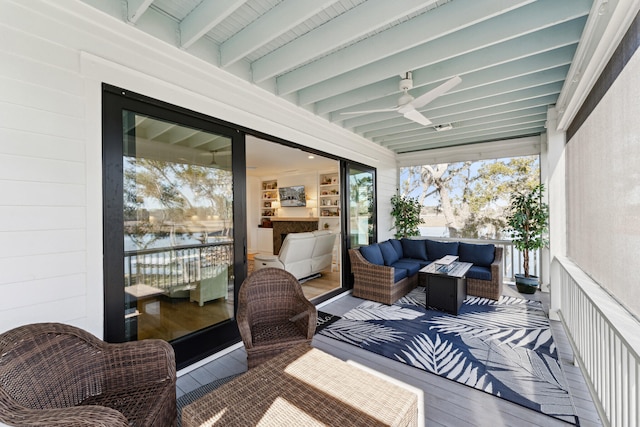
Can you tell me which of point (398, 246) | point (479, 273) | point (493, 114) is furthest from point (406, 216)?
point (493, 114)

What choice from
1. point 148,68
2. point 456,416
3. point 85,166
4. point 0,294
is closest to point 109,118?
point 85,166

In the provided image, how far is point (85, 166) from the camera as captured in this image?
76.3 inches

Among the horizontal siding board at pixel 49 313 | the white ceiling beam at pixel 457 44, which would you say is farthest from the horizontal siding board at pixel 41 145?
the white ceiling beam at pixel 457 44

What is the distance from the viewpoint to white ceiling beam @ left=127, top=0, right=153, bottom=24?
1.94 metres

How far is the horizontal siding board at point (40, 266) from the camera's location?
165 centimetres

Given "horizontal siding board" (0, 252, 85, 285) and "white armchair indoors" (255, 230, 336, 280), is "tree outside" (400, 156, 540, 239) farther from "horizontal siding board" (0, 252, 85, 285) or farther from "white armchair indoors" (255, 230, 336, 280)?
"horizontal siding board" (0, 252, 85, 285)

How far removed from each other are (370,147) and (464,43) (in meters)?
3.16

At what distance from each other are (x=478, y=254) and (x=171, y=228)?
487cm

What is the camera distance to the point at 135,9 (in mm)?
2016

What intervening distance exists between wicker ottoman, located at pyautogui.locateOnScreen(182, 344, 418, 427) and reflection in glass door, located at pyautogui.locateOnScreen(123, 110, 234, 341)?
4.16 feet

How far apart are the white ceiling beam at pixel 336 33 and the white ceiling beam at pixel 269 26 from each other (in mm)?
362

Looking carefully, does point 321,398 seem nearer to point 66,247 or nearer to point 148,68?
point 66,247

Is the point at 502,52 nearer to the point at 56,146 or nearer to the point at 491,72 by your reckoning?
→ the point at 491,72

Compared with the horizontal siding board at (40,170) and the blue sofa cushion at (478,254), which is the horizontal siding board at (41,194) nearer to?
the horizontal siding board at (40,170)
